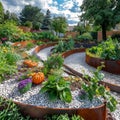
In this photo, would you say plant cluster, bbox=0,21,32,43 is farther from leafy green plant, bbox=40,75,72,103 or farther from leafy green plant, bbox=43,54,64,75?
leafy green plant, bbox=40,75,72,103

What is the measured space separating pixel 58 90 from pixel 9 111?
0.89m

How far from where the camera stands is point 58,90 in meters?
3.76

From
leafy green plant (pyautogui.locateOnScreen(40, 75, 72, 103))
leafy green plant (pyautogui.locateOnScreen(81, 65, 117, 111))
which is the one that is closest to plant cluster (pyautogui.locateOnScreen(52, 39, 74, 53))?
leafy green plant (pyautogui.locateOnScreen(81, 65, 117, 111))

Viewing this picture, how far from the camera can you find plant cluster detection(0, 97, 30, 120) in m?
3.35

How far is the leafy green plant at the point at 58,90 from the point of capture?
375 cm

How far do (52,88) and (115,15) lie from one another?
1579 centimetres

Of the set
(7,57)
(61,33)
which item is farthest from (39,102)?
(61,33)

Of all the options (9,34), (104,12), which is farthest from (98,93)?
(104,12)

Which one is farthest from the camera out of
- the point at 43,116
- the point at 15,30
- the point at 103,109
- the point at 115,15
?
the point at 115,15

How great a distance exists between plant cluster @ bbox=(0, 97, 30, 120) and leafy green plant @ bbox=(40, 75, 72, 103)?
23.7 inches

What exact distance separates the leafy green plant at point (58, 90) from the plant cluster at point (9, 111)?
1.98ft

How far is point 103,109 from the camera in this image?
12.2 ft

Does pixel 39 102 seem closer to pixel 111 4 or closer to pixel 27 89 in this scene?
pixel 27 89

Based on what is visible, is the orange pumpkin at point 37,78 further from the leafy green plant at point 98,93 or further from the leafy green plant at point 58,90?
the leafy green plant at point 98,93
